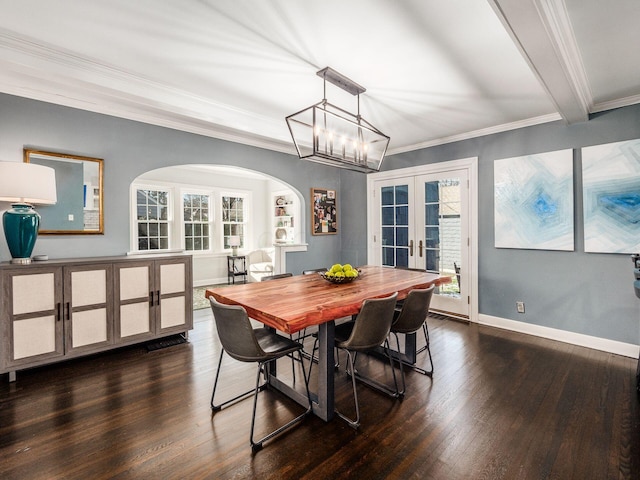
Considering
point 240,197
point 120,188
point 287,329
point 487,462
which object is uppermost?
point 240,197

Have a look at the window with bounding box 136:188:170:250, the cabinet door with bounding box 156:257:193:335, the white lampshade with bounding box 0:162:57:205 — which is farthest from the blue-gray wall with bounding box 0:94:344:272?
the window with bounding box 136:188:170:250

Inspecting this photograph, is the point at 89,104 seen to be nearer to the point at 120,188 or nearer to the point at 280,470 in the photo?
the point at 120,188

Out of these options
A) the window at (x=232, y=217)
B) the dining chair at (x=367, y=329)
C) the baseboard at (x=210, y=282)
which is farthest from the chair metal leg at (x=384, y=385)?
the window at (x=232, y=217)

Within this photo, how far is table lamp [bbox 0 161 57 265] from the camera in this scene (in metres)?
2.42

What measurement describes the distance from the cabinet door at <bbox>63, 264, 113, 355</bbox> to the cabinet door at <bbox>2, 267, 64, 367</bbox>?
63 mm

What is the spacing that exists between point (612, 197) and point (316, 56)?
3.20 metres

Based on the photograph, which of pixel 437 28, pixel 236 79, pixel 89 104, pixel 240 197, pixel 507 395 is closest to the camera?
pixel 437 28

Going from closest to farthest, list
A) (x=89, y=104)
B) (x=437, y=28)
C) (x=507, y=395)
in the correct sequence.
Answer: (x=437, y=28) → (x=507, y=395) → (x=89, y=104)

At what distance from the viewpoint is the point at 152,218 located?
640 centimetres

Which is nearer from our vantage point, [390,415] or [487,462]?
[487,462]

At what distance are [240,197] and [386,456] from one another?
6.80m

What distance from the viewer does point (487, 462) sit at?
1.67 metres

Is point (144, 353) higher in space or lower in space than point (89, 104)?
lower

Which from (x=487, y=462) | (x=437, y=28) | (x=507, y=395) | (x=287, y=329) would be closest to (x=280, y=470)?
(x=287, y=329)
